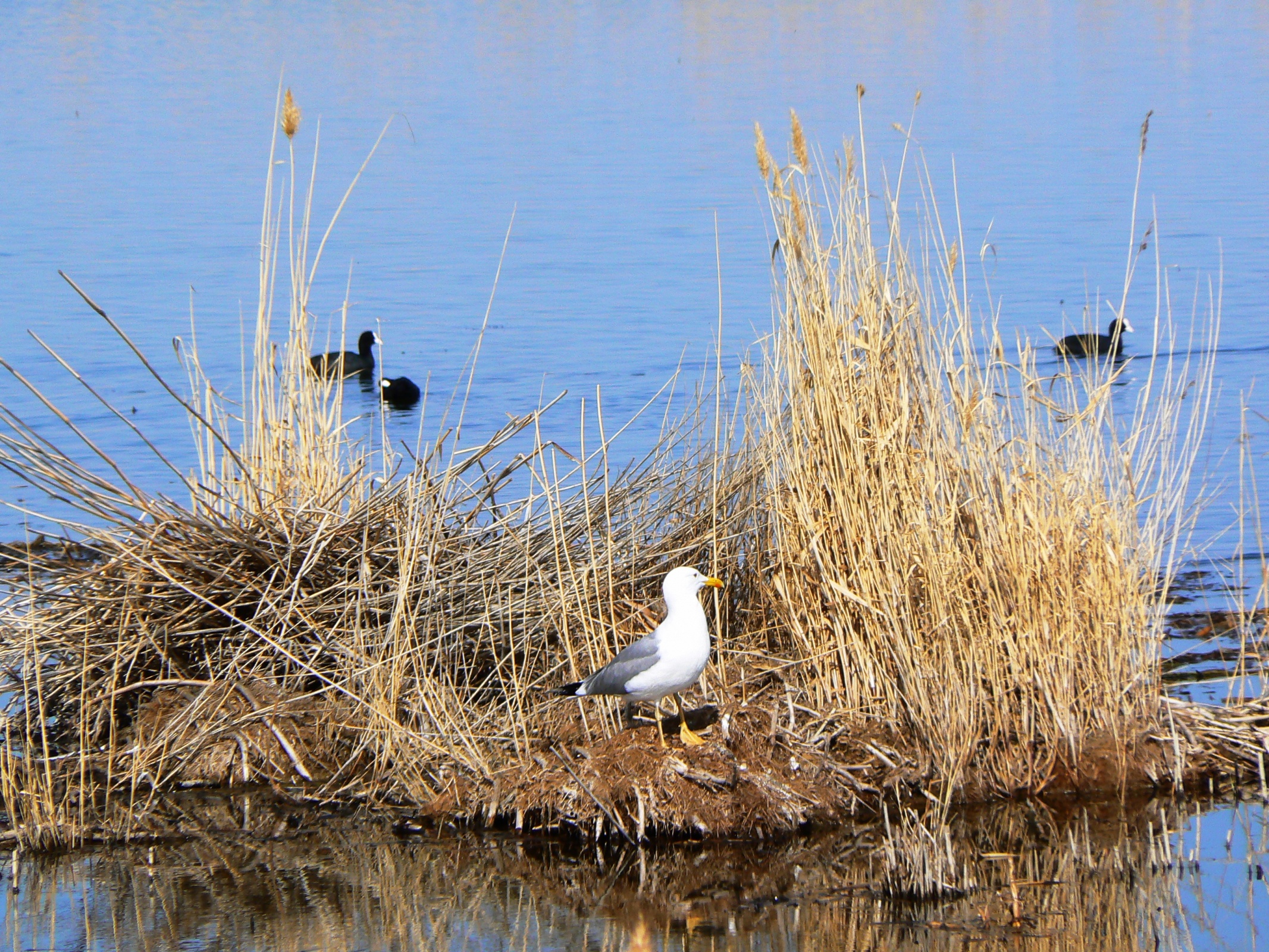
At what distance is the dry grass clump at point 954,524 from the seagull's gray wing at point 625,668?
769mm

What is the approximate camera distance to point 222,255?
17766 millimetres

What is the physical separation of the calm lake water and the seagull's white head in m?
0.88

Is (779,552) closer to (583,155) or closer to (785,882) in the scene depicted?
(785,882)

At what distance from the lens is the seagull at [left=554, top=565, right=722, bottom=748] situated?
4754 millimetres

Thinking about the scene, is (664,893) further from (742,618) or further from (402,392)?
(402,392)

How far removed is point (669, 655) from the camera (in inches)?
187

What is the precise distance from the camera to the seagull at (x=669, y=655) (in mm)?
4754

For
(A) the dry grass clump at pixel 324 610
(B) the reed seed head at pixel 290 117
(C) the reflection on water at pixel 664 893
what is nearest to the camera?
(C) the reflection on water at pixel 664 893

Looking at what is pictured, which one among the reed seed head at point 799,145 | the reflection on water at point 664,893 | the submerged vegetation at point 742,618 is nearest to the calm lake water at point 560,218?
the reflection on water at point 664,893

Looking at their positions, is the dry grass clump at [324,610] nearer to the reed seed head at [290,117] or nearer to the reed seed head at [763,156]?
the reed seed head at [290,117]

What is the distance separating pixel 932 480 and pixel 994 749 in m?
0.92

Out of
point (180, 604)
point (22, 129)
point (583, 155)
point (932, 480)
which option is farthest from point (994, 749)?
point (22, 129)

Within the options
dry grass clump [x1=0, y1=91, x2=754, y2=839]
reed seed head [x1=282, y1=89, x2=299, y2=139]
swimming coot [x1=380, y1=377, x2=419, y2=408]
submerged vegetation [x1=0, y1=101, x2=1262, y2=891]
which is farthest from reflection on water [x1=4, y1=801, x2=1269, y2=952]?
swimming coot [x1=380, y1=377, x2=419, y2=408]

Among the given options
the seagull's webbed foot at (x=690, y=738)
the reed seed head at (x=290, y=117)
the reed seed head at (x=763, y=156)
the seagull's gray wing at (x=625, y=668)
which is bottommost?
the seagull's webbed foot at (x=690, y=738)
